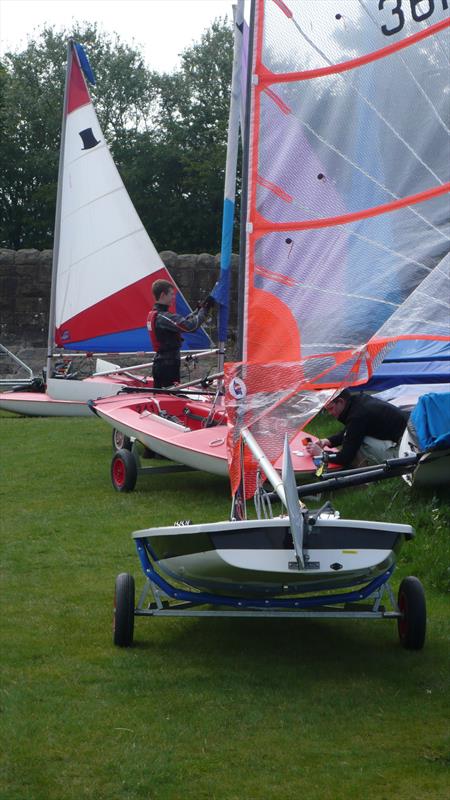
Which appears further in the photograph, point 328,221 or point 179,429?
point 179,429

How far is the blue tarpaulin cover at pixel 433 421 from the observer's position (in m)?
6.21

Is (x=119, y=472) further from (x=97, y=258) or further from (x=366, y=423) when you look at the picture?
(x=97, y=258)

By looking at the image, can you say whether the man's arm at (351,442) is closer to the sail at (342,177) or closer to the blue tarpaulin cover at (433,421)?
the blue tarpaulin cover at (433,421)

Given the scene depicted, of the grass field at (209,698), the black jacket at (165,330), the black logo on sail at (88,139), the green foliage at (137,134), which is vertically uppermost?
the green foliage at (137,134)

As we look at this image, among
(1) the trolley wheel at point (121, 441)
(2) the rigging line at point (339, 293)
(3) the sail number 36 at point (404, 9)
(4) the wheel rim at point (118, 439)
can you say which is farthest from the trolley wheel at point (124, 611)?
(4) the wheel rim at point (118, 439)

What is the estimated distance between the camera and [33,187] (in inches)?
1224

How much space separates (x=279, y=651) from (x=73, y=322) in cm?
981

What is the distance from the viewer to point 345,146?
596 centimetres

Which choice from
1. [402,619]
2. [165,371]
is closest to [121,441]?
[165,371]

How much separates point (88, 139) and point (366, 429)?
28.6ft

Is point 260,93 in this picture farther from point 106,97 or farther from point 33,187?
point 106,97

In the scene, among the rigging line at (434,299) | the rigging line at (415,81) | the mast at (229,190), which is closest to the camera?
the rigging line at (434,299)

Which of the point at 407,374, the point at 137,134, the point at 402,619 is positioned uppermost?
the point at 137,134

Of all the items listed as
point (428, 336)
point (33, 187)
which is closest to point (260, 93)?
point (428, 336)
